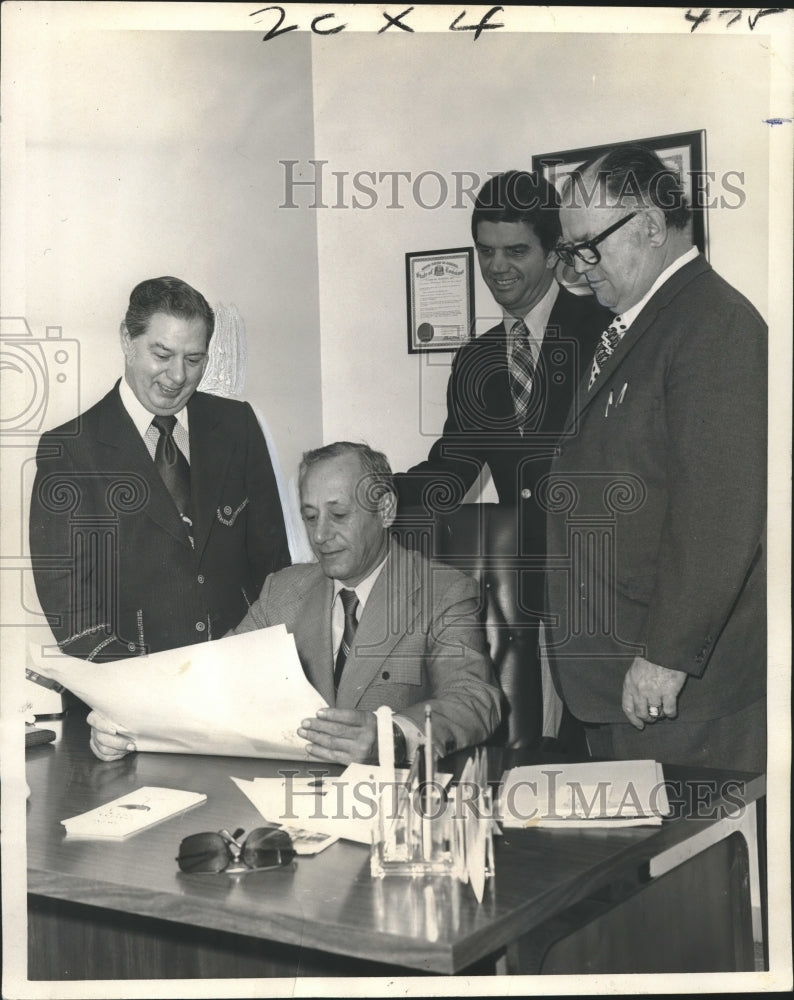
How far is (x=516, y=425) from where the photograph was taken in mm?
2014

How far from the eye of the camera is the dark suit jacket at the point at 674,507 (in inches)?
75.0

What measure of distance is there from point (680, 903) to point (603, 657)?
455mm

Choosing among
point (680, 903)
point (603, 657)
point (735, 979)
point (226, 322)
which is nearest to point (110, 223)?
point (226, 322)

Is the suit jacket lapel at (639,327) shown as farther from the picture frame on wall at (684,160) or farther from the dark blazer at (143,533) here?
the dark blazer at (143,533)

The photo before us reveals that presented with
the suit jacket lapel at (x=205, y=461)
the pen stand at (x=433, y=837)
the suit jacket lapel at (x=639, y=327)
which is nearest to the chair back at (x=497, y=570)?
the suit jacket lapel at (x=639, y=327)

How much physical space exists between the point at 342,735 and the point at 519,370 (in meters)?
0.74

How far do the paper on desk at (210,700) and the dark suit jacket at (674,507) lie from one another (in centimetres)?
53

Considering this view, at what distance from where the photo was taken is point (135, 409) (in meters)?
2.06

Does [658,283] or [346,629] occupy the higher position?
[658,283]

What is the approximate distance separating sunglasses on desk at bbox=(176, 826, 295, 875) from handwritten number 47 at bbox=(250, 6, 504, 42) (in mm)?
1383

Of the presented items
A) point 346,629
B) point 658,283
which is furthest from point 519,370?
point 346,629

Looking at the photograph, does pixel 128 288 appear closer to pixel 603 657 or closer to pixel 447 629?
pixel 447 629

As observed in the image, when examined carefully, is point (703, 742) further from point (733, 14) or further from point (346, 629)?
point (733, 14)

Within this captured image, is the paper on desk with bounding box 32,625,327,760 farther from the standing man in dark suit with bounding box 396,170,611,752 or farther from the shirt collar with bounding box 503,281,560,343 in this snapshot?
the shirt collar with bounding box 503,281,560,343
